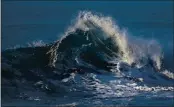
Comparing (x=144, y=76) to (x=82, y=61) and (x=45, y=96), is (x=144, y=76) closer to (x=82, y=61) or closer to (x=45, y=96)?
(x=82, y=61)

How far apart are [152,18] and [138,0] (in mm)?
135

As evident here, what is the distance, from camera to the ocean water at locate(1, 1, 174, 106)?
227 cm

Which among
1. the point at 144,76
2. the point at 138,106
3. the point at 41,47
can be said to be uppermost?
the point at 41,47

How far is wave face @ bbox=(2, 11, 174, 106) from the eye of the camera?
7.54 ft

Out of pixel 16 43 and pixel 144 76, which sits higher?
pixel 16 43

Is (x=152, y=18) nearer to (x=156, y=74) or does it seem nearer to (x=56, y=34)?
(x=156, y=74)

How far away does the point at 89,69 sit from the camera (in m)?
2.34

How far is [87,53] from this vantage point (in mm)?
2355

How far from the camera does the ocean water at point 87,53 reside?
7.46 feet

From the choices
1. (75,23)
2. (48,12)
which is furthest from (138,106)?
(48,12)

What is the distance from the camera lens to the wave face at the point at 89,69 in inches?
90.4

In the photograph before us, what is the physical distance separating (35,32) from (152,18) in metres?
0.67

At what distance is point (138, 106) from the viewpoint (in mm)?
2332

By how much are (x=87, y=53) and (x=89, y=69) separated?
0.09 m
